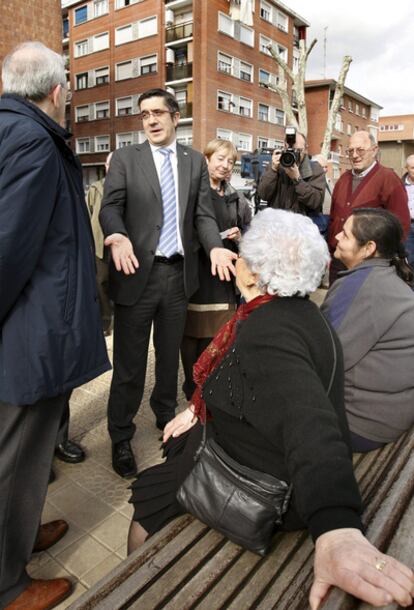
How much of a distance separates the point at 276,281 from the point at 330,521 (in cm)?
69

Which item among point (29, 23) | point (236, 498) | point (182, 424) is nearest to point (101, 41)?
point (29, 23)

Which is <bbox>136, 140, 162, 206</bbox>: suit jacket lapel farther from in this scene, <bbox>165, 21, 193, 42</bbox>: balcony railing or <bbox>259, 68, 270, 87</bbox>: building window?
<bbox>259, 68, 270, 87</bbox>: building window

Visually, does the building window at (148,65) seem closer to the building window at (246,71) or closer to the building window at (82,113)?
the building window at (82,113)

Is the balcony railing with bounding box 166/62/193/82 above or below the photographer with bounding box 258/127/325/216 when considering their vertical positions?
above

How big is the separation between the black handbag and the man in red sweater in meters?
2.80

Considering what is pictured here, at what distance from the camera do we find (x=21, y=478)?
179cm

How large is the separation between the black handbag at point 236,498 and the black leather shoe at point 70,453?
1.61 metres

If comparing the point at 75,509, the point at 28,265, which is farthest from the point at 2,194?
the point at 75,509

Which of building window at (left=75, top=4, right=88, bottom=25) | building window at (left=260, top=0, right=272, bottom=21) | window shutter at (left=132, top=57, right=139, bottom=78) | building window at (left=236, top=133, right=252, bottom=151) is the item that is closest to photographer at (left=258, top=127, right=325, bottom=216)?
building window at (left=236, top=133, right=252, bottom=151)

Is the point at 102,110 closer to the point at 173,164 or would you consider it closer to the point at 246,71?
the point at 246,71

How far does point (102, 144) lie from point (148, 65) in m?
6.36

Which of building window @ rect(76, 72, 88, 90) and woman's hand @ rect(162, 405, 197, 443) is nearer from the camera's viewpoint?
woman's hand @ rect(162, 405, 197, 443)

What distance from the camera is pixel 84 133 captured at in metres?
35.3

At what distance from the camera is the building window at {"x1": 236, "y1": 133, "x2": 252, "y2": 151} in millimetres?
32438
